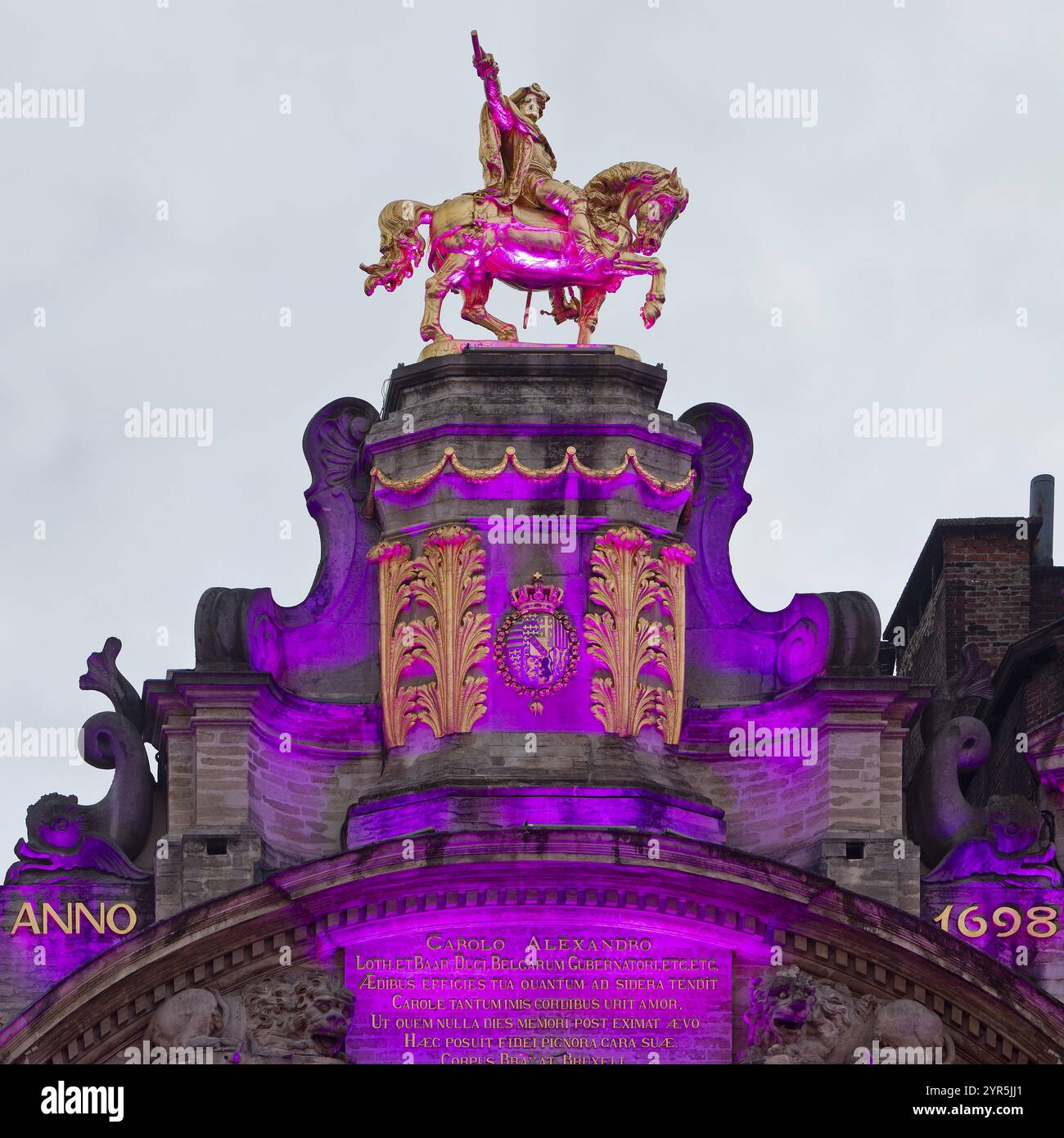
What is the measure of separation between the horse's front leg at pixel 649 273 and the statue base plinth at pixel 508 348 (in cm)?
55

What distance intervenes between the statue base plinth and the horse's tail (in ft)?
2.73

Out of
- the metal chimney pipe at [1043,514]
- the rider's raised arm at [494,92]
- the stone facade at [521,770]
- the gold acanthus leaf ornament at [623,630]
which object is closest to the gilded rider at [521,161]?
the rider's raised arm at [494,92]

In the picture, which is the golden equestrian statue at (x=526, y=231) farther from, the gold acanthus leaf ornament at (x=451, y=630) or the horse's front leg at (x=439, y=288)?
the gold acanthus leaf ornament at (x=451, y=630)

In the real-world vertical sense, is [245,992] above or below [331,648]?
below

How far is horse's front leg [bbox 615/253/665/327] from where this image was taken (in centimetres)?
4622

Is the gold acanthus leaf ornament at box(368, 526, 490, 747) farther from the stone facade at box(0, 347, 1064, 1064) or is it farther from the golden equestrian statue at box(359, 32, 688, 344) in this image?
the golden equestrian statue at box(359, 32, 688, 344)

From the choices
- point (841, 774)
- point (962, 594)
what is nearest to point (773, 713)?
point (841, 774)

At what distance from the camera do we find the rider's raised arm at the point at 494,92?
4619 centimetres

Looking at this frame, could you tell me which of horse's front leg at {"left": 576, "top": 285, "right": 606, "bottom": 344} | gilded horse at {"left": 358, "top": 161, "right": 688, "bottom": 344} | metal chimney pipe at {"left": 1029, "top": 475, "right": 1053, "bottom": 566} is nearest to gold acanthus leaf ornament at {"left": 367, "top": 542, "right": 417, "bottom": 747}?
gilded horse at {"left": 358, "top": 161, "right": 688, "bottom": 344}

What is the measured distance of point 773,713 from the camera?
147ft
